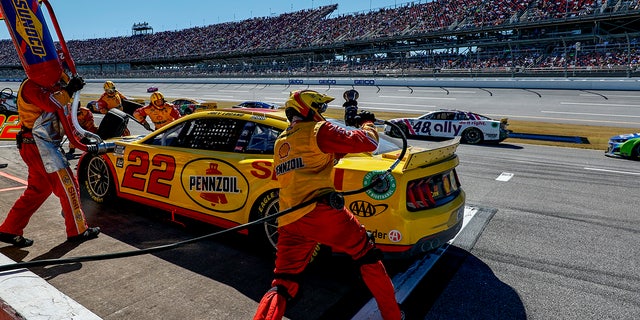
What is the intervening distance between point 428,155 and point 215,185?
2170mm

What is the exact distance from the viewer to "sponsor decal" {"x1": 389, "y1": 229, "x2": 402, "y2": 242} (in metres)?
3.45

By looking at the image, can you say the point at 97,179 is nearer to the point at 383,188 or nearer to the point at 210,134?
the point at 210,134

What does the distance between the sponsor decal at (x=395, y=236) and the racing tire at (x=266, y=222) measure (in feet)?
3.56

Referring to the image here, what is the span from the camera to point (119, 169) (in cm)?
525

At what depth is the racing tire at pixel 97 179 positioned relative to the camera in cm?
545

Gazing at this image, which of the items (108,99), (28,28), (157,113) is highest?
(28,28)

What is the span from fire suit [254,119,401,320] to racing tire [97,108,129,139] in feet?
12.2

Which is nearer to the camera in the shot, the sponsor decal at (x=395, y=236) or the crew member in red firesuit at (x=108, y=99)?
the sponsor decal at (x=395, y=236)

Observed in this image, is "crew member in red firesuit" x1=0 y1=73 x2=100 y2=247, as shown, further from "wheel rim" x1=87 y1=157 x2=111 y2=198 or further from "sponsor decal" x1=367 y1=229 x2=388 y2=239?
"sponsor decal" x1=367 y1=229 x2=388 y2=239

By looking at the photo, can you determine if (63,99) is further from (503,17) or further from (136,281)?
(503,17)

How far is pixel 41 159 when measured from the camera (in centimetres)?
429

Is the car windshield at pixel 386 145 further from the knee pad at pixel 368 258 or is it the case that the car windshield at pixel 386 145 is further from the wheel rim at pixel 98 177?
the wheel rim at pixel 98 177

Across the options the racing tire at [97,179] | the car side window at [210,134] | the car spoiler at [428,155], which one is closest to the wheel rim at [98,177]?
the racing tire at [97,179]

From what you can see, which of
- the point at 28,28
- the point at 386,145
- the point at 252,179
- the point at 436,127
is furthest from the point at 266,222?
the point at 436,127
